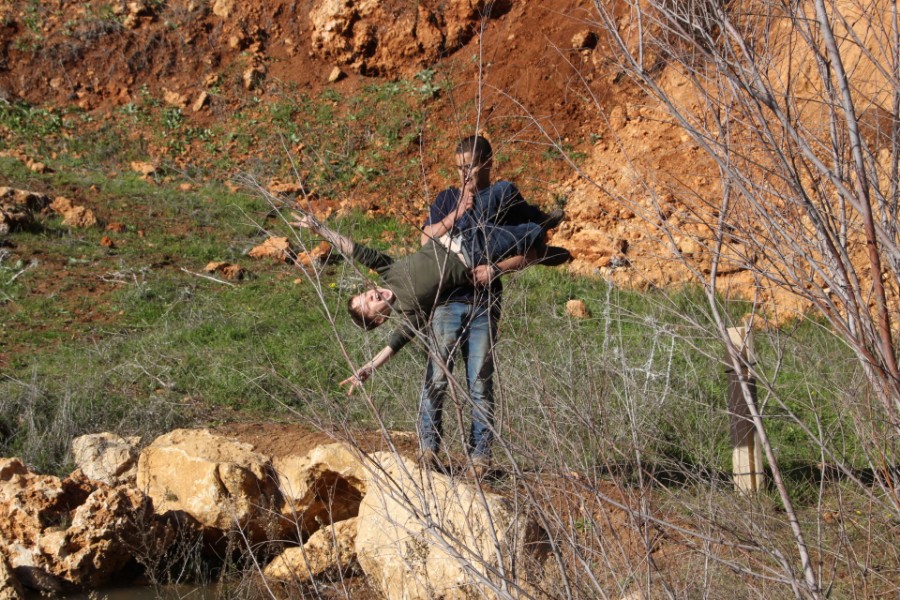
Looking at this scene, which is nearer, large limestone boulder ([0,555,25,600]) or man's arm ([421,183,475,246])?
man's arm ([421,183,475,246])

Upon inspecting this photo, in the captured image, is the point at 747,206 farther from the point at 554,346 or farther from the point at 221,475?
the point at 221,475

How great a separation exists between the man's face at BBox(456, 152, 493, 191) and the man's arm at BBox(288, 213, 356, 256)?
0.39m

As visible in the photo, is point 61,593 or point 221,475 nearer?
point 61,593

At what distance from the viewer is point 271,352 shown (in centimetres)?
774

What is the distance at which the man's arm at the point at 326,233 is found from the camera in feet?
8.36

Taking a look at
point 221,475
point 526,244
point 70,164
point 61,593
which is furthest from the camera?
point 70,164

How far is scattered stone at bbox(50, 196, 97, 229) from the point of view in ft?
34.0

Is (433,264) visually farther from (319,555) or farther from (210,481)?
(210,481)

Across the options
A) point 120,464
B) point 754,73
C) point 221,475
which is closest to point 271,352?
point 120,464

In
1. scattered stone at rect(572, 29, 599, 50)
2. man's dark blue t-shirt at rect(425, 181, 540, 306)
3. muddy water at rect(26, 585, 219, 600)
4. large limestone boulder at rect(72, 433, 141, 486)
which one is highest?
scattered stone at rect(572, 29, 599, 50)

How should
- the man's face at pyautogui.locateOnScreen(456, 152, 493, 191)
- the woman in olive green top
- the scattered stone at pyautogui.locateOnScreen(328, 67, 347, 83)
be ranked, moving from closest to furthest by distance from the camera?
the man's face at pyautogui.locateOnScreen(456, 152, 493, 191) < the woman in olive green top < the scattered stone at pyautogui.locateOnScreen(328, 67, 347, 83)

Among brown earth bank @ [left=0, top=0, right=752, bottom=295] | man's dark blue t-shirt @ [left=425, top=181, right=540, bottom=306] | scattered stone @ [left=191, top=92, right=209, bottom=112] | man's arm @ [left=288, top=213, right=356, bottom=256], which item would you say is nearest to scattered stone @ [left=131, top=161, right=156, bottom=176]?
brown earth bank @ [left=0, top=0, right=752, bottom=295]

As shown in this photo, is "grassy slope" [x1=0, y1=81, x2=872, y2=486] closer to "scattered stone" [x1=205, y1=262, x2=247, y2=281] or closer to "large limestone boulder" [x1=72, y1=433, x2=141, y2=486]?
"scattered stone" [x1=205, y1=262, x2=247, y2=281]

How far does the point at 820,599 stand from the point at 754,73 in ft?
3.87
